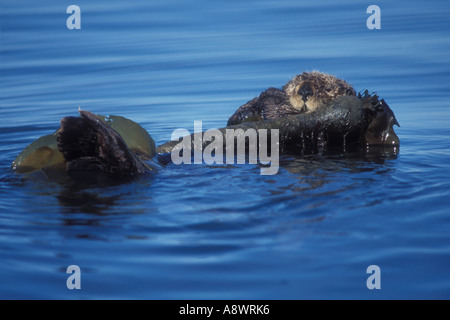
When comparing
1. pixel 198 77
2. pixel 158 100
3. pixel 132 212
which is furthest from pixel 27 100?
pixel 132 212

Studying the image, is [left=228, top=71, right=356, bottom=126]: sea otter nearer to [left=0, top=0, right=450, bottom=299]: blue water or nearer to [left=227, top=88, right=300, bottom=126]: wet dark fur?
[left=227, top=88, right=300, bottom=126]: wet dark fur

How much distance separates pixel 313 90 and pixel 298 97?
0.46ft

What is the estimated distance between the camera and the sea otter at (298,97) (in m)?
5.36

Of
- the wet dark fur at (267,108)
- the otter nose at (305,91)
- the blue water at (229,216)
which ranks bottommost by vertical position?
the blue water at (229,216)

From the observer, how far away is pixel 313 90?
536 centimetres

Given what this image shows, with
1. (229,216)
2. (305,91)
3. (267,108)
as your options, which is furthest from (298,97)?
(229,216)

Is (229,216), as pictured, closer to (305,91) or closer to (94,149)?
(94,149)

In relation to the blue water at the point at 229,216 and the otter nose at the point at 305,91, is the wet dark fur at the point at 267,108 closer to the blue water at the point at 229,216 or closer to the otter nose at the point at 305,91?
the otter nose at the point at 305,91

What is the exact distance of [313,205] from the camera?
379 cm

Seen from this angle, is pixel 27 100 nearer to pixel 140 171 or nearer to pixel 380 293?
pixel 140 171

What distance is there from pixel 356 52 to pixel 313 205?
289 inches

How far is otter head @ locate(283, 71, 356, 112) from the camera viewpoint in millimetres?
5340

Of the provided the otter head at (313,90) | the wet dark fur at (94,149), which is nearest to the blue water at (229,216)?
the wet dark fur at (94,149)

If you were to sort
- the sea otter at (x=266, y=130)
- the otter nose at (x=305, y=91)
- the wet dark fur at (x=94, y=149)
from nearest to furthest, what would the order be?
the wet dark fur at (x=94, y=149)
the sea otter at (x=266, y=130)
the otter nose at (x=305, y=91)
